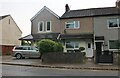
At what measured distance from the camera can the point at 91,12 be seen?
117ft

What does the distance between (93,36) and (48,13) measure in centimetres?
Result: 973

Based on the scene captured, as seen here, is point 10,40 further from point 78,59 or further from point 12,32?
point 78,59

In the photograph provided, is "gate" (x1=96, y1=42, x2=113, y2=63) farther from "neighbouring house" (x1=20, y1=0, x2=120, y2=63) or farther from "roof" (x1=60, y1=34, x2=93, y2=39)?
"roof" (x1=60, y1=34, x2=93, y2=39)

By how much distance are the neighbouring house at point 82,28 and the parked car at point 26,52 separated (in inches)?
191

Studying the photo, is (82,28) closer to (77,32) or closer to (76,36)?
(77,32)

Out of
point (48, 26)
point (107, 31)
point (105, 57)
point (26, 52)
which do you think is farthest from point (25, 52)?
point (105, 57)

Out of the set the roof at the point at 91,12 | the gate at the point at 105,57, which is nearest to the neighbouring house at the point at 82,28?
the roof at the point at 91,12

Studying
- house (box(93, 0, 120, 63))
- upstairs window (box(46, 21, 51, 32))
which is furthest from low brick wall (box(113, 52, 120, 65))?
upstairs window (box(46, 21, 51, 32))

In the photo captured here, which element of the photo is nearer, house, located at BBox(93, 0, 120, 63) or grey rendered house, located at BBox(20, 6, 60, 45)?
house, located at BBox(93, 0, 120, 63)

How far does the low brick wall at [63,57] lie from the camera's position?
25.8 meters

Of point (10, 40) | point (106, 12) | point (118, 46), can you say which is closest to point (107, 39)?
point (118, 46)

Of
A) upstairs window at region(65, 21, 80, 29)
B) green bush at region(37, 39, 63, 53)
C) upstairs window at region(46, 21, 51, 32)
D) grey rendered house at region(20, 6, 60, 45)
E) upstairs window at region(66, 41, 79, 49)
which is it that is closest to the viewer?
green bush at region(37, 39, 63, 53)

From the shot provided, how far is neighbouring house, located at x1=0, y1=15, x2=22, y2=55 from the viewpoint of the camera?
165ft

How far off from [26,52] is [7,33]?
20992 mm
